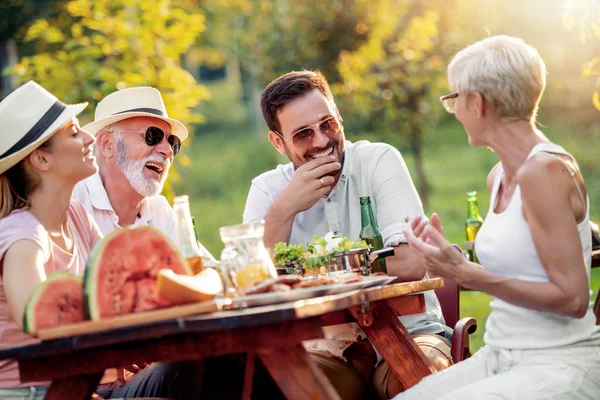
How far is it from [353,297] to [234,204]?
15.1 metres

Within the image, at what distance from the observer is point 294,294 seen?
9.64ft

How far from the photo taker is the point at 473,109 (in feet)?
10.8

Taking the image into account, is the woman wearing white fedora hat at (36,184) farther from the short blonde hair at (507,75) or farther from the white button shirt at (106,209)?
the short blonde hair at (507,75)

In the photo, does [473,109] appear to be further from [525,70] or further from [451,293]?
[451,293]

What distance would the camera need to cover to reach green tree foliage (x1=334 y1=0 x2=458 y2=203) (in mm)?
12070

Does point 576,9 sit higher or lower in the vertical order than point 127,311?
higher

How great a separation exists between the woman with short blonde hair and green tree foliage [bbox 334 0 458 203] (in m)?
8.40

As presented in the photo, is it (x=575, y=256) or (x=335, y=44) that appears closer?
(x=575, y=256)

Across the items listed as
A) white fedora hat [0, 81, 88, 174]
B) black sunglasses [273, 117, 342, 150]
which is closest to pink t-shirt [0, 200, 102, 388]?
white fedora hat [0, 81, 88, 174]

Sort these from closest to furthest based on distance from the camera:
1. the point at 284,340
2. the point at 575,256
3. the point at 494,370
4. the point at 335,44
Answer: the point at 284,340 → the point at 575,256 → the point at 494,370 → the point at 335,44

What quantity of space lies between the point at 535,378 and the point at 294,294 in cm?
83

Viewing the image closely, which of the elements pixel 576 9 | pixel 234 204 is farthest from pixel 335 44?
pixel 576 9

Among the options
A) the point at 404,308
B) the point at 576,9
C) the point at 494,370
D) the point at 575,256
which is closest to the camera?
the point at 575,256

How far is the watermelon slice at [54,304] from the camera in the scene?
2701mm
